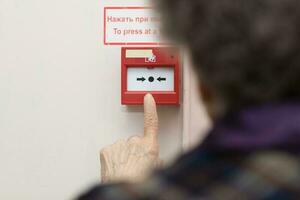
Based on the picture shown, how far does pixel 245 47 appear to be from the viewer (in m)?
0.59

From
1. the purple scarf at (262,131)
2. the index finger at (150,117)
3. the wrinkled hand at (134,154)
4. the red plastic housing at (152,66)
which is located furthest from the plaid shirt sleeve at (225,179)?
the red plastic housing at (152,66)

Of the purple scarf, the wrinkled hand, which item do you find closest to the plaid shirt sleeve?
the purple scarf

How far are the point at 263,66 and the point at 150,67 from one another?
113 centimetres

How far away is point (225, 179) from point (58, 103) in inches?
49.3

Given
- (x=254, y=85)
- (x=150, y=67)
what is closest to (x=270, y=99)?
(x=254, y=85)

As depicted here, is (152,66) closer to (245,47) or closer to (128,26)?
(128,26)

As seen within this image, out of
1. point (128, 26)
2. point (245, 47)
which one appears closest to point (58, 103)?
point (128, 26)

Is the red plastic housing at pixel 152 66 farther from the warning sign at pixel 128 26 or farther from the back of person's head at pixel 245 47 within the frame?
the back of person's head at pixel 245 47

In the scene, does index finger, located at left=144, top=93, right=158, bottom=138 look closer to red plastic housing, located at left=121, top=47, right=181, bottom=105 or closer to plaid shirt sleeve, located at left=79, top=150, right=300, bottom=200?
red plastic housing, located at left=121, top=47, right=181, bottom=105

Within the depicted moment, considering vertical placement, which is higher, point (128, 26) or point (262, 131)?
point (128, 26)

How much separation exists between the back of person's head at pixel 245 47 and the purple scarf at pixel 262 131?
12mm

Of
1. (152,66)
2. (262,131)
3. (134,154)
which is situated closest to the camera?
(262,131)

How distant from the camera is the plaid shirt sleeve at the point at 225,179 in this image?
1.87 feet

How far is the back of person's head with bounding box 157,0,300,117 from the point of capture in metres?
0.58
